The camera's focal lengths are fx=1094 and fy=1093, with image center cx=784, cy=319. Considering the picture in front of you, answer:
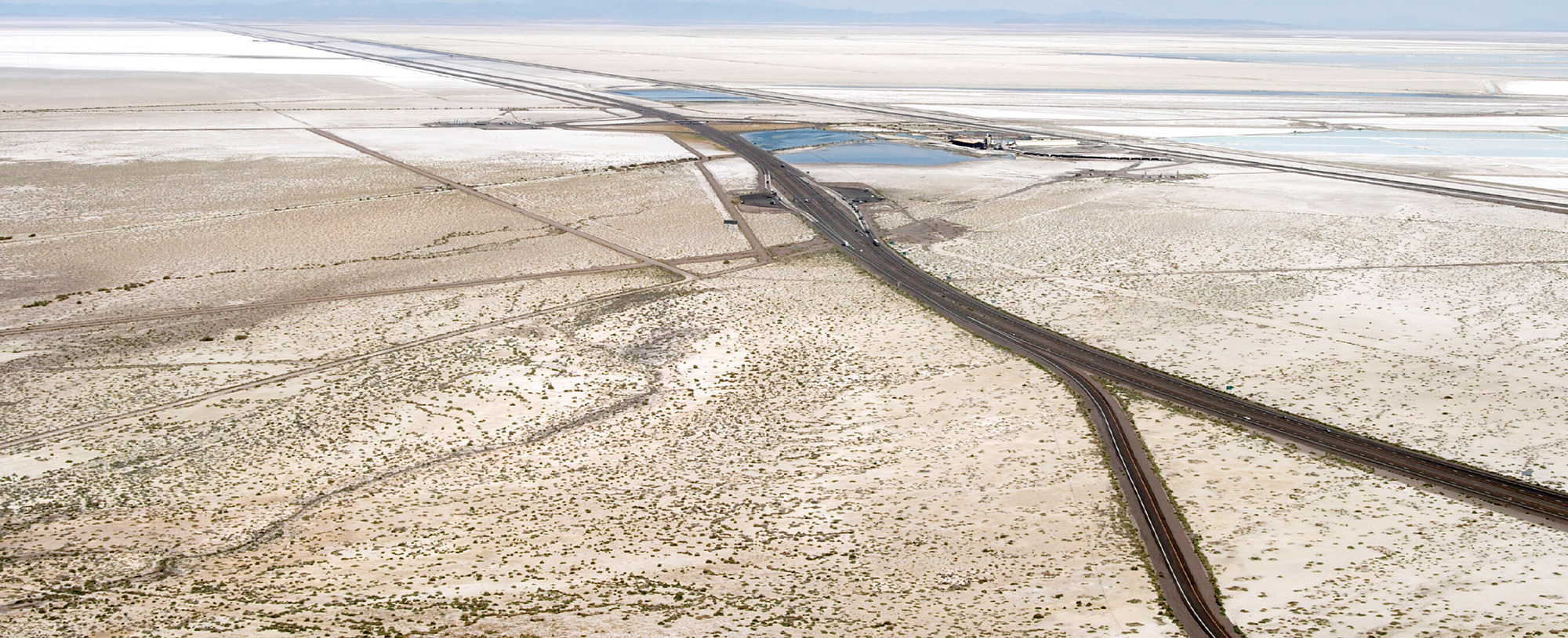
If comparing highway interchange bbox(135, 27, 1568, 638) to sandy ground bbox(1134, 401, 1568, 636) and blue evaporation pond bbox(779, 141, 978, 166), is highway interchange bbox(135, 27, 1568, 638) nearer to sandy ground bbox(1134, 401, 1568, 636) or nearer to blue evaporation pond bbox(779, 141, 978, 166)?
sandy ground bbox(1134, 401, 1568, 636)

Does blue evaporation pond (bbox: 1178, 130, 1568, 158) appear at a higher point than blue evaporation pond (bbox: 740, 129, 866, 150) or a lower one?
higher

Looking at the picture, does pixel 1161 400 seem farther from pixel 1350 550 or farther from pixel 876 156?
pixel 876 156

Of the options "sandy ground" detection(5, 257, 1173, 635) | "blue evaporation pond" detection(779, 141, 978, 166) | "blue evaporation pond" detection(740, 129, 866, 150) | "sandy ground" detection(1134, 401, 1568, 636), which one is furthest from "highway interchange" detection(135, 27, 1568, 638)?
"blue evaporation pond" detection(740, 129, 866, 150)

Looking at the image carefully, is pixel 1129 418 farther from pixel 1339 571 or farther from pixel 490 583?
pixel 490 583

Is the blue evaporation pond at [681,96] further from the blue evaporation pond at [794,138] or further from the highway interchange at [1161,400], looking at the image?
the highway interchange at [1161,400]

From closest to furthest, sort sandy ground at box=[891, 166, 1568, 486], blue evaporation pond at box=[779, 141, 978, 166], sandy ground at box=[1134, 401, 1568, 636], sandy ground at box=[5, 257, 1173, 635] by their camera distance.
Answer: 1. sandy ground at box=[1134, 401, 1568, 636]
2. sandy ground at box=[5, 257, 1173, 635]
3. sandy ground at box=[891, 166, 1568, 486]
4. blue evaporation pond at box=[779, 141, 978, 166]

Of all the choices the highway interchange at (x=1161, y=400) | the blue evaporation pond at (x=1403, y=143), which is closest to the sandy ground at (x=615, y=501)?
the highway interchange at (x=1161, y=400)
